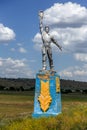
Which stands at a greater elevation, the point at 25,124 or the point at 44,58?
the point at 44,58

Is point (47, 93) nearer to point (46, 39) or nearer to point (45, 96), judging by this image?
point (45, 96)

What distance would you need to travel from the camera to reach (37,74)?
2480cm

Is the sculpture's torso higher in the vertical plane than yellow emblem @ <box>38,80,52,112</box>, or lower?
higher

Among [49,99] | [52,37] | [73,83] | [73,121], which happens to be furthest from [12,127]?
[73,83]

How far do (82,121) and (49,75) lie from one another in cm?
641

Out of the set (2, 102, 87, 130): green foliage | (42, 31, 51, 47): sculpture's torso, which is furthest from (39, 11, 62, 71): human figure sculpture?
(2, 102, 87, 130): green foliage

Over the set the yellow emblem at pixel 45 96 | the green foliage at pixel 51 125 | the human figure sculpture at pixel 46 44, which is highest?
the human figure sculpture at pixel 46 44

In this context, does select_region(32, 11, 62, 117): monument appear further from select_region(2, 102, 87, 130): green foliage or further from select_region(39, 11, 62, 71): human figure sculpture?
select_region(2, 102, 87, 130): green foliage

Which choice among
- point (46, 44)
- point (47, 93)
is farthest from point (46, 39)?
point (47, 93)

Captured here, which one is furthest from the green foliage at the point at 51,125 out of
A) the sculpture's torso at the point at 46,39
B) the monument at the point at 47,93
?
the sculpture's torso at the point at 46,39

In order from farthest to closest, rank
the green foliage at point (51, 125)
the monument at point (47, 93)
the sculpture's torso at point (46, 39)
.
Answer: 1. the sculpture's torso at point (46, 39)
2. the monument at point (47, 93)
3. the green foliage at point (51, 125)

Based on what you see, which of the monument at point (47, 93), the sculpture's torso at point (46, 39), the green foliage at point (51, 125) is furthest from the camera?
the sculpture's torso at point (46, 39)

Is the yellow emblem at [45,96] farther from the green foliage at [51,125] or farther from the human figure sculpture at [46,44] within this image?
the green foliage at [51,125]

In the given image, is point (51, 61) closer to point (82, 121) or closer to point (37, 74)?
point (37, 74)
